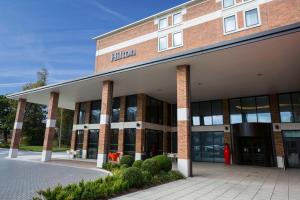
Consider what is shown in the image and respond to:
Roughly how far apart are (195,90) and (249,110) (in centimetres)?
526

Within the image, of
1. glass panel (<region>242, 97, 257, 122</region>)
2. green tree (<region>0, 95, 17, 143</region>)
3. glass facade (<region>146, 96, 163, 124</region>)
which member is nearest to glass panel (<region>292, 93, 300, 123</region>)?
glass panel (<region>242, 97, 257, 122</region>)

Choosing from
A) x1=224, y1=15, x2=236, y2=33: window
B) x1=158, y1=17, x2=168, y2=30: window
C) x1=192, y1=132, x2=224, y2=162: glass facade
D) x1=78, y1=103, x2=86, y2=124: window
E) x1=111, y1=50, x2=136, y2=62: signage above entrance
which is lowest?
x1=192, y1=132, x2=224, y2=162: glass facade

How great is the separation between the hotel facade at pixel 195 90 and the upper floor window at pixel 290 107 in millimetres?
67

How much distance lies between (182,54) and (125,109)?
10.4 m

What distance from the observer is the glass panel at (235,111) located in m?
19.3

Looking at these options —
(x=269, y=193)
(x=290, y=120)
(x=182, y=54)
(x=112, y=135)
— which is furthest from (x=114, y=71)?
(x=290, y=120)

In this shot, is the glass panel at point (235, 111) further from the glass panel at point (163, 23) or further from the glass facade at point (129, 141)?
the glass panel at point (163, 23)

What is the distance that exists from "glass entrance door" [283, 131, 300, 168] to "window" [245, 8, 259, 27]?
8.62 meters

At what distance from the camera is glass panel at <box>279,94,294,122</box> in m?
17.2

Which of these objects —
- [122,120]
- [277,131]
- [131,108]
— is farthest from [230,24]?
[122,120]

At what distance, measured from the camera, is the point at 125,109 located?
20188mm

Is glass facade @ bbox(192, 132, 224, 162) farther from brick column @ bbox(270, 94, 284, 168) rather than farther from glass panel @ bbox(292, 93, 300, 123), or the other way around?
glass panel @ bbox(292, 93, 300, 123)

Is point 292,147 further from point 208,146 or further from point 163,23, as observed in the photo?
point 163,23

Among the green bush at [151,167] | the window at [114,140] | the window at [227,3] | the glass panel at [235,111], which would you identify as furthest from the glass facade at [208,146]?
the green bush at [151,167]
